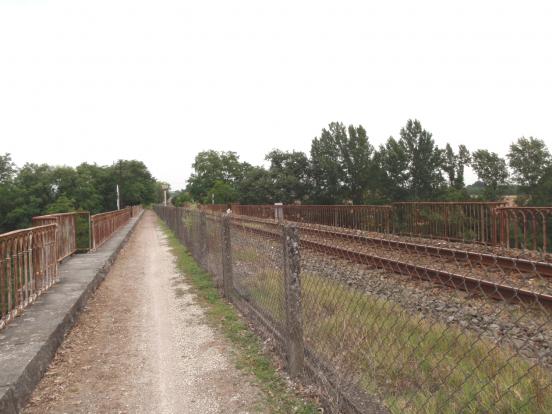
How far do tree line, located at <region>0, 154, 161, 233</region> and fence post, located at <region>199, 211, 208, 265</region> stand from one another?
59.2m

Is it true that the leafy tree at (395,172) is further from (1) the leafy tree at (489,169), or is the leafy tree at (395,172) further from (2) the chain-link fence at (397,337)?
(2) the chain-link fence at (397,337)

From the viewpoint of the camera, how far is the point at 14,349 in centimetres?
419

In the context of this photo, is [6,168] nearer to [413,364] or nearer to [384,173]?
[384,173]

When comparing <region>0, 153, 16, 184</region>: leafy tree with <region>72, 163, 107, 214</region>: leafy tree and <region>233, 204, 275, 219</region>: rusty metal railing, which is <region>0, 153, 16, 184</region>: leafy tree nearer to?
<region>72, 163, 107, 214</region>: leafy tree

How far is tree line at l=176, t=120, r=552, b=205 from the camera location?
51.0 meters

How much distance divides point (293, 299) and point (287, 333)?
1.33 ft

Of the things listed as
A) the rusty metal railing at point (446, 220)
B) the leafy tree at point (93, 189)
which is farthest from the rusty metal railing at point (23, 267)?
the leafy tree at point (93, 189)

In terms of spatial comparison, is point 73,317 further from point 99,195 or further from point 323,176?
point 99,195

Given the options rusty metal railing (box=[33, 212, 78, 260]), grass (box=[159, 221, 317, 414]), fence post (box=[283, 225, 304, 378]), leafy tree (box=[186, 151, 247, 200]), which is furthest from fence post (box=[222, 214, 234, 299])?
leafy tree (box=[186, 151, 247, 200])

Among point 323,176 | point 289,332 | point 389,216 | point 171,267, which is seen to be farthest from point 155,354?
point 323,176

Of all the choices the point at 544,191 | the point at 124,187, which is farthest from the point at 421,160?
the point at 124,187

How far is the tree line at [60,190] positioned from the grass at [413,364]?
215 ft

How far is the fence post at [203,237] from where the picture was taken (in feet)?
30.7

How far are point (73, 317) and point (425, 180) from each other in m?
58.8
